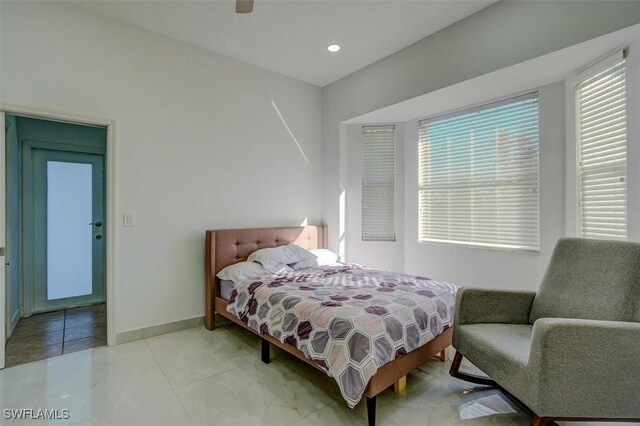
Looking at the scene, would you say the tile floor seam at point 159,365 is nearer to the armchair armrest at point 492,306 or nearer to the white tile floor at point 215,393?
the white tile floor at point 215,393

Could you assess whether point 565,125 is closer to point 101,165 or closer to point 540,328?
point 540,328

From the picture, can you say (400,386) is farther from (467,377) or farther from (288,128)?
(288,128)

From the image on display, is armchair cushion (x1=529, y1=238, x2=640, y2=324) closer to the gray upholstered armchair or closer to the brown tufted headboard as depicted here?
the gray upholstered armchair

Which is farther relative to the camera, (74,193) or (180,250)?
(74,193)

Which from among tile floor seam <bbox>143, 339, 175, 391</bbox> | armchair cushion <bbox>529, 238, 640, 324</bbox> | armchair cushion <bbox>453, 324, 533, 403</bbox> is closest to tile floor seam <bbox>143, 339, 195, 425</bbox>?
tile floor seam <bbox>143, 339, 175, 391</bbox>

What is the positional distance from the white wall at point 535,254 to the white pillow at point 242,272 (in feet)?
6.74

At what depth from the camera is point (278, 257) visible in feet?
10.7

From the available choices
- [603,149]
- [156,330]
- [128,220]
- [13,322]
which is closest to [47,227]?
[13,322]

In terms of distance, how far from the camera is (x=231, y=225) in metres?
3.52

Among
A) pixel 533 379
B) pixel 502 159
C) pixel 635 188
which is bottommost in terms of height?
pixel 533 379

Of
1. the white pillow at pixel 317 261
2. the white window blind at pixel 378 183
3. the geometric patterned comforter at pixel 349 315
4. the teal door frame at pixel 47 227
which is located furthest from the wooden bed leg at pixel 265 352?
the teal door frame at pixel 47 227

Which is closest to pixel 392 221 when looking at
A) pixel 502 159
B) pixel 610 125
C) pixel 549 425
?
pixel 502 159

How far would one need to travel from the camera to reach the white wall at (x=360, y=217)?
13.3 ft

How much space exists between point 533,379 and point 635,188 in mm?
1571
